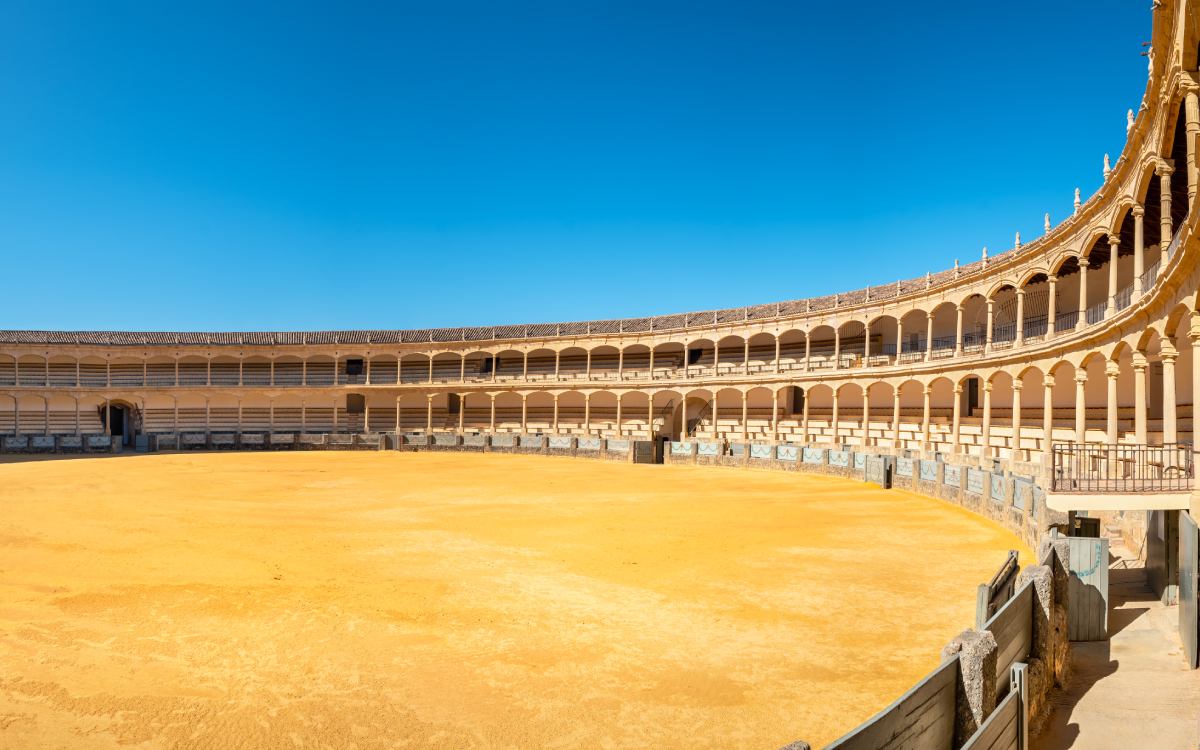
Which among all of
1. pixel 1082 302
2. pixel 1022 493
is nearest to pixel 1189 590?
pixel 1022 493

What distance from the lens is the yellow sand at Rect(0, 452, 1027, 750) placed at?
5535mm

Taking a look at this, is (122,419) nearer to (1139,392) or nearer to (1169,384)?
(1139,392)

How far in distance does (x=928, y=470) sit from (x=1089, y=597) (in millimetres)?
12768

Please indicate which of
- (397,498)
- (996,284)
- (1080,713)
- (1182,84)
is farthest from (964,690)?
(996,284)

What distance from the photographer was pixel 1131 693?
21.0 ft

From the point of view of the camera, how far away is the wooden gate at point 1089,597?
24.8ft

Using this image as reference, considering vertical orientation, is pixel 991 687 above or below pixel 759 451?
above

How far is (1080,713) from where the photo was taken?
6.07 metres

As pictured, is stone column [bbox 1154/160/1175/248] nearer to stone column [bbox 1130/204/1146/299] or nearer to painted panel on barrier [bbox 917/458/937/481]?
stone column [bbox 1130/204/1146/299]

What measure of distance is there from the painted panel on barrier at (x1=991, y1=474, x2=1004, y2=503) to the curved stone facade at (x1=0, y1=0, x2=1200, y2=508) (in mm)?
3004

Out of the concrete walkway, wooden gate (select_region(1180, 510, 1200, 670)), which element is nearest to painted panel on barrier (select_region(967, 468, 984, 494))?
the concrete walkway

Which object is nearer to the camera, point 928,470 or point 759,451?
point 928,470

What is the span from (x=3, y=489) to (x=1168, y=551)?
26592 mm

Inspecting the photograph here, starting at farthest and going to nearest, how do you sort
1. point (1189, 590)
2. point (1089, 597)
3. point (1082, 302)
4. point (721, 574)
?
point (1082, 302) → point (721, 574) → point (1089, 597) → point (1189, 590)
